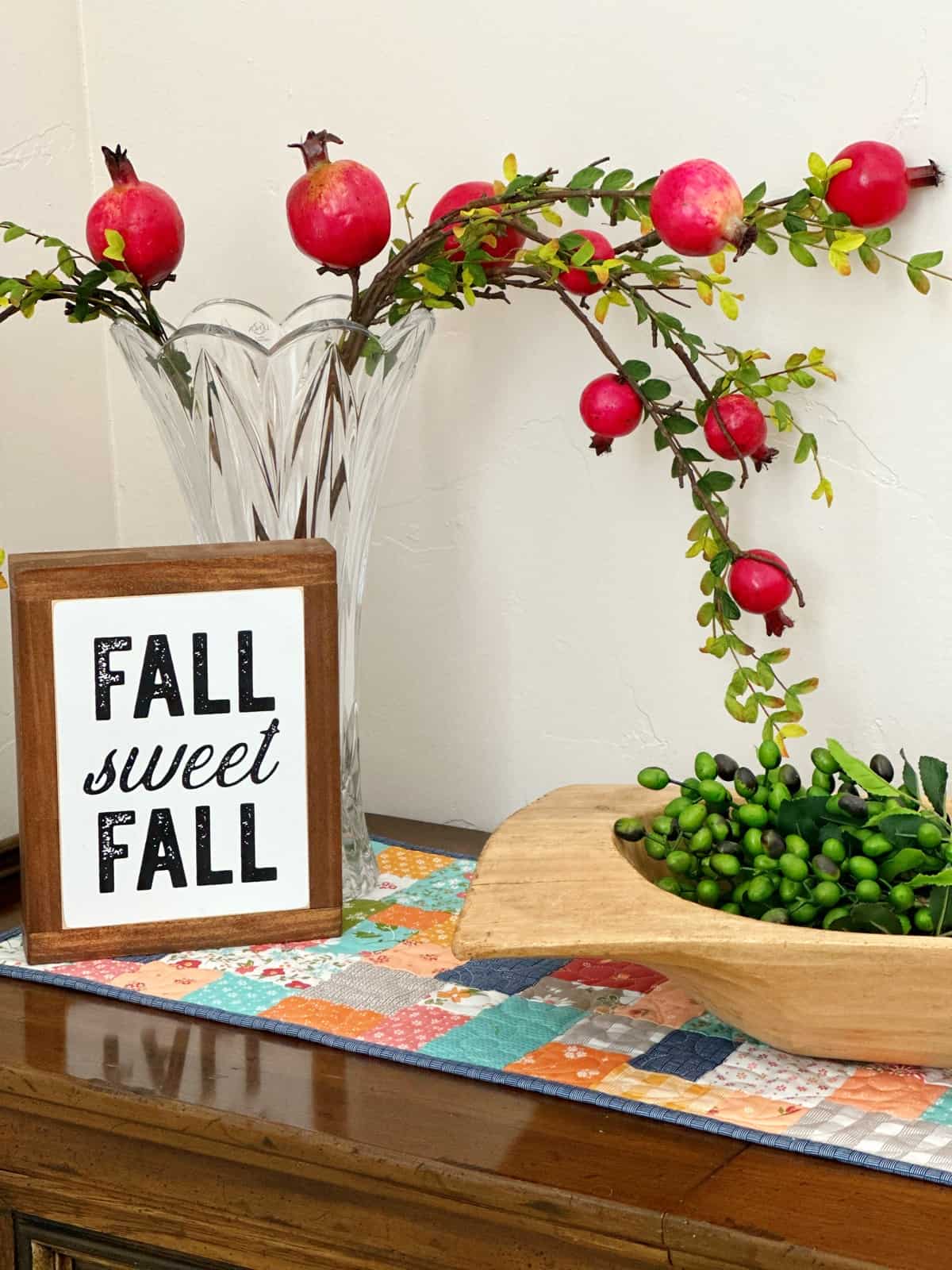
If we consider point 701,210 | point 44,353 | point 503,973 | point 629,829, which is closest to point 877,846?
point 629,829

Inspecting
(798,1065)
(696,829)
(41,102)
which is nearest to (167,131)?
(41,102)

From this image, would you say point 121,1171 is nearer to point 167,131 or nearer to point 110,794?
point 110,794

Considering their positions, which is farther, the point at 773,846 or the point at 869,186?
the point at 869,186

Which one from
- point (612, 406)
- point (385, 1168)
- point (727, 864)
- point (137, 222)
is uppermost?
point (137, 222)

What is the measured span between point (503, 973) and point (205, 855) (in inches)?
7.1

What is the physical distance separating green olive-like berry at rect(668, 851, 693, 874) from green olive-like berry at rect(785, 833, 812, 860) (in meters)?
0.05

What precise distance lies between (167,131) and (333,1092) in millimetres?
775

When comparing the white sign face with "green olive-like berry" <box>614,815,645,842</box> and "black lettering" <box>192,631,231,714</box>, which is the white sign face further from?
"green olive-like berry" <box>614,815,645,842</box>

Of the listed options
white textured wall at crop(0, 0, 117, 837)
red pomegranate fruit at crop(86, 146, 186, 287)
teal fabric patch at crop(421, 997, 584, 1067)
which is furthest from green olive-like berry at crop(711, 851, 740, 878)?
white textured wall at crop(0, 0, 117, 837)

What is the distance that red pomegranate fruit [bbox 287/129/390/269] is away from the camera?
83cm

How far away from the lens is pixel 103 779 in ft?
2.66

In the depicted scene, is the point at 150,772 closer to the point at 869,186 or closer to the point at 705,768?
the point at 705,768

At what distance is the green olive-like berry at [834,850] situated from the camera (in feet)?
2.22

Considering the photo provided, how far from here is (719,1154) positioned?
0.60 meters
